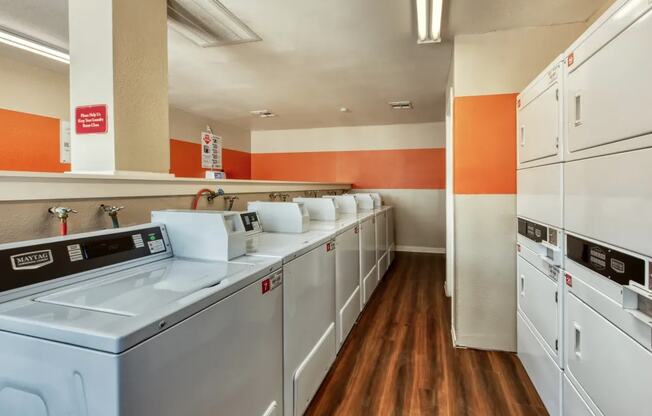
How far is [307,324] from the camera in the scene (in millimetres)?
1859

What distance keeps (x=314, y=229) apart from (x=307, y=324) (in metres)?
0.87

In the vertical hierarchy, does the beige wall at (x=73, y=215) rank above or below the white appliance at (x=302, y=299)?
above

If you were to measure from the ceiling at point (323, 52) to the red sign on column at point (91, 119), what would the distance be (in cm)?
107

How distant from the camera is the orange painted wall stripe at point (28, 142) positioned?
358 centimetres

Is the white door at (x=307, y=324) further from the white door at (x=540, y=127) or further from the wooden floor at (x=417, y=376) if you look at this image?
the white door at (x=540, y=127)

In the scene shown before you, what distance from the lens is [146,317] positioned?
835mm

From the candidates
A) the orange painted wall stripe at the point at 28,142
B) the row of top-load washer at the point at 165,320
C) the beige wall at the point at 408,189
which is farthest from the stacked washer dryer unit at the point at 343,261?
the beige wall at the point at 408,189

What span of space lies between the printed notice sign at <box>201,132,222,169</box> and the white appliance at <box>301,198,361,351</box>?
3.04 ft

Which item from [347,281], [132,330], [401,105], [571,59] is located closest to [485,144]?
[571,59]

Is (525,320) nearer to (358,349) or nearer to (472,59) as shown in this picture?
(358,349)

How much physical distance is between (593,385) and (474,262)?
135cm

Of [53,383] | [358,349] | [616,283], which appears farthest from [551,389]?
[53,383]

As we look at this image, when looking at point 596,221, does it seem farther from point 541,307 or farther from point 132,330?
point 132,330

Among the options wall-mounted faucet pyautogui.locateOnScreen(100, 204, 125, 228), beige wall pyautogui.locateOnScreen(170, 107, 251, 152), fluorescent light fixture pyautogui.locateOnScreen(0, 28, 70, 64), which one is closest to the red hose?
wall-mounted faucet pyautogui.locateOnScreen(100, 204, 125, 228)
